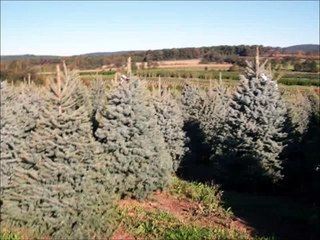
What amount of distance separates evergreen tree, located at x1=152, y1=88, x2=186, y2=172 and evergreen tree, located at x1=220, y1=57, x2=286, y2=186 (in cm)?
387

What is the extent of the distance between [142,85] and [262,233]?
8017 millimetres

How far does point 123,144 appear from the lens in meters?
17.6

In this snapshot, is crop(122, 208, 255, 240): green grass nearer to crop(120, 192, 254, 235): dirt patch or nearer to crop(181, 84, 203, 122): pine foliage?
crop(120, 192, 254, 235): dirt patch

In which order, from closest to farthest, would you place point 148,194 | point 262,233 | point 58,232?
point 58,232 → point 262,233 → point 148,194

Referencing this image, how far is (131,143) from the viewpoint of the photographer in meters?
17.8

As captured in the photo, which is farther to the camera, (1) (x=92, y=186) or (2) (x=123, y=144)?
(2) (x=123, y=144)

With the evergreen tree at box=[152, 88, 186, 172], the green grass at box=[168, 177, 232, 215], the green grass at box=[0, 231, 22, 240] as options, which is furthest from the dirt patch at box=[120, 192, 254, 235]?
the evergreen tree at box=[152, 88, 186, 172]

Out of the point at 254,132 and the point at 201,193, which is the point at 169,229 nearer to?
the point at 201,193

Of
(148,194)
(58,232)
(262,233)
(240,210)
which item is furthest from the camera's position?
(148,194)

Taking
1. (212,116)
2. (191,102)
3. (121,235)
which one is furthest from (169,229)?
(191,102)

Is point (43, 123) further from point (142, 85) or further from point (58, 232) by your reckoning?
point (142, 85)

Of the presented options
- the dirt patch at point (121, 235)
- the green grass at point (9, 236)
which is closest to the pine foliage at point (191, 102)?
the dirt patch at point (121, 235)

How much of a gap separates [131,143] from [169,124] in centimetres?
637

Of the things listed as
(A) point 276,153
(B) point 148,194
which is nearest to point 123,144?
(B) point 148,194
